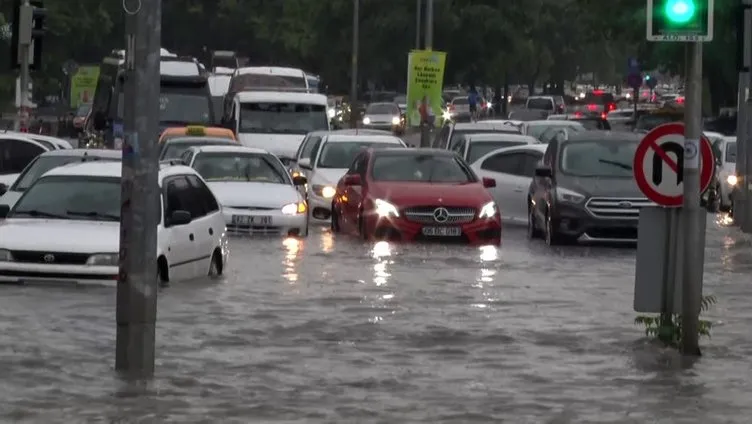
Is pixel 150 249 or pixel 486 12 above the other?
pixel 486 12

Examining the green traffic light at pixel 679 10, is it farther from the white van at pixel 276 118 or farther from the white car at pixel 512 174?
the white van at pixel 276 118

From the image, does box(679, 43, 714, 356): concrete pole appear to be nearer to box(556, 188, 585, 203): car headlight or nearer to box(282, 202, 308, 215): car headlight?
box(556, 188, 585, 203): car headlight

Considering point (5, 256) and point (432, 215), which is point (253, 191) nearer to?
point (432, 215)

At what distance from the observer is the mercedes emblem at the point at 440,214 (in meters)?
27.5

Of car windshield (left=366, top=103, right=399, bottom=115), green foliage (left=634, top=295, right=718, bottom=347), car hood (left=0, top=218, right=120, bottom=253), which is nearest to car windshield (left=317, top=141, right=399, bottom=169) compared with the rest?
car hood (left=0, top=218, right=120, bottom=253)

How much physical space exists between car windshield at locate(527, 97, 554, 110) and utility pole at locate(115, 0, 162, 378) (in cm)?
7332

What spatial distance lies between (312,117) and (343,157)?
10445mm

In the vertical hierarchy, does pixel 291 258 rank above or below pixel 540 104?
below

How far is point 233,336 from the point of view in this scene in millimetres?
16266

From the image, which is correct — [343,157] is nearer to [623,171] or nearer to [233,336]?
[623,171]

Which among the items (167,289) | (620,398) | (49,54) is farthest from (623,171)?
(49,54)

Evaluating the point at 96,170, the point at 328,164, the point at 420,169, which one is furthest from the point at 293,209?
the point at 96,170

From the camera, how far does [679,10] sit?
47.4 feet

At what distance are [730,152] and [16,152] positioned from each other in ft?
57.4
